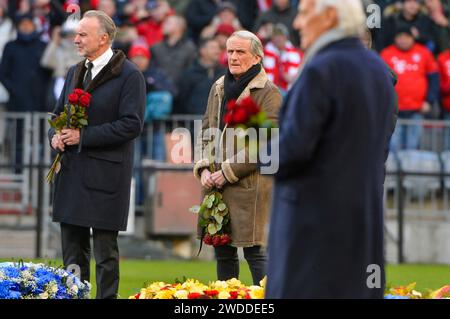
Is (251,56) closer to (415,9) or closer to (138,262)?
(138,262)

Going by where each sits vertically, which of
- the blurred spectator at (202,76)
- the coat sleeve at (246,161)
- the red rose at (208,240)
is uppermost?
the blurred spectator at (202,76)

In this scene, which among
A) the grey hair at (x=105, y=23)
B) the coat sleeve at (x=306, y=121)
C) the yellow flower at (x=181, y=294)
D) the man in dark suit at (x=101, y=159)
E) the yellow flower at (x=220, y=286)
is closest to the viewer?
the coat sleeve at (x=306, y=121)

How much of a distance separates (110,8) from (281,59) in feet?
8.96

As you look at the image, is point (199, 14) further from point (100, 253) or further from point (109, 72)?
point (100, 253)

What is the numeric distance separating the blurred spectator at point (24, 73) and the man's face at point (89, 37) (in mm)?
9099

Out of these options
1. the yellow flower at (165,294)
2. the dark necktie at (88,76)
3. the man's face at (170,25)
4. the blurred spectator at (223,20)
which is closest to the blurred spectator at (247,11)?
the blurred spectator at (223,20)

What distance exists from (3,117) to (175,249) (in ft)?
10.3

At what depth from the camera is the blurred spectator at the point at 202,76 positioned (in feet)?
63.2

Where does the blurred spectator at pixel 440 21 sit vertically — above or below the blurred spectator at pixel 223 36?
above

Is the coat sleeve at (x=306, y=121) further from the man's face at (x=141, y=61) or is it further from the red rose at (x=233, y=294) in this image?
the man's face at (x=141, y=61)

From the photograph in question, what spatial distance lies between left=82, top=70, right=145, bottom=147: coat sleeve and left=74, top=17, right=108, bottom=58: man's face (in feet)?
1.19

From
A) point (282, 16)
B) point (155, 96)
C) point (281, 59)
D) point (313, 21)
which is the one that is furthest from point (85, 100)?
point (282, 16)

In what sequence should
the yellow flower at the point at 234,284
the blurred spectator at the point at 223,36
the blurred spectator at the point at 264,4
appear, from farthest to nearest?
1. the blurred spectator at the point at 264,4
2. the blurred spectator at the point at 223,36
3. the yellow flower at the point at 234,284

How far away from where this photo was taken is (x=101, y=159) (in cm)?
1027
